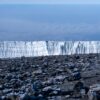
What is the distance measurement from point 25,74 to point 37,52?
2270 cm

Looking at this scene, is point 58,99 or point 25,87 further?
point 25,87

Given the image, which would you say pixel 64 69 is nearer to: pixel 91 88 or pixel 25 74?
pixel 25 74

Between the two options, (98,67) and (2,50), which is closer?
(98,67)

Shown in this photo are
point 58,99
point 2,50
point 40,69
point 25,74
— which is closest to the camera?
point 58,99

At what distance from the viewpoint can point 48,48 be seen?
37.7 m

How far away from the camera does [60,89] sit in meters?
11.0

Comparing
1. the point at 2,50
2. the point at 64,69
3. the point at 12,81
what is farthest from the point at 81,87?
the point at 2,50

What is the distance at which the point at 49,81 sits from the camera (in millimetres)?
11938

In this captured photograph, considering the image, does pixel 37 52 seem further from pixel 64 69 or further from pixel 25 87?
pixel 25 87

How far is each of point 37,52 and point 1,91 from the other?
992 inches

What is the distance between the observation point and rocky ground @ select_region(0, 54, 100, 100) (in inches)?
411

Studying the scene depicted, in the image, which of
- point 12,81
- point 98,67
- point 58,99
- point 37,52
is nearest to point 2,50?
point 37,52

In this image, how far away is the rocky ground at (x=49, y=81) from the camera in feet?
34.2

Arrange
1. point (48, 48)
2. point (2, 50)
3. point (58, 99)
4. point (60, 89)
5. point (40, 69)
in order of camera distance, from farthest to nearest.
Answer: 1. point (48, 48)
2. point (2, 50)
3. point (40, 69)
4. point (60, 89)
5. point (58, 99)
